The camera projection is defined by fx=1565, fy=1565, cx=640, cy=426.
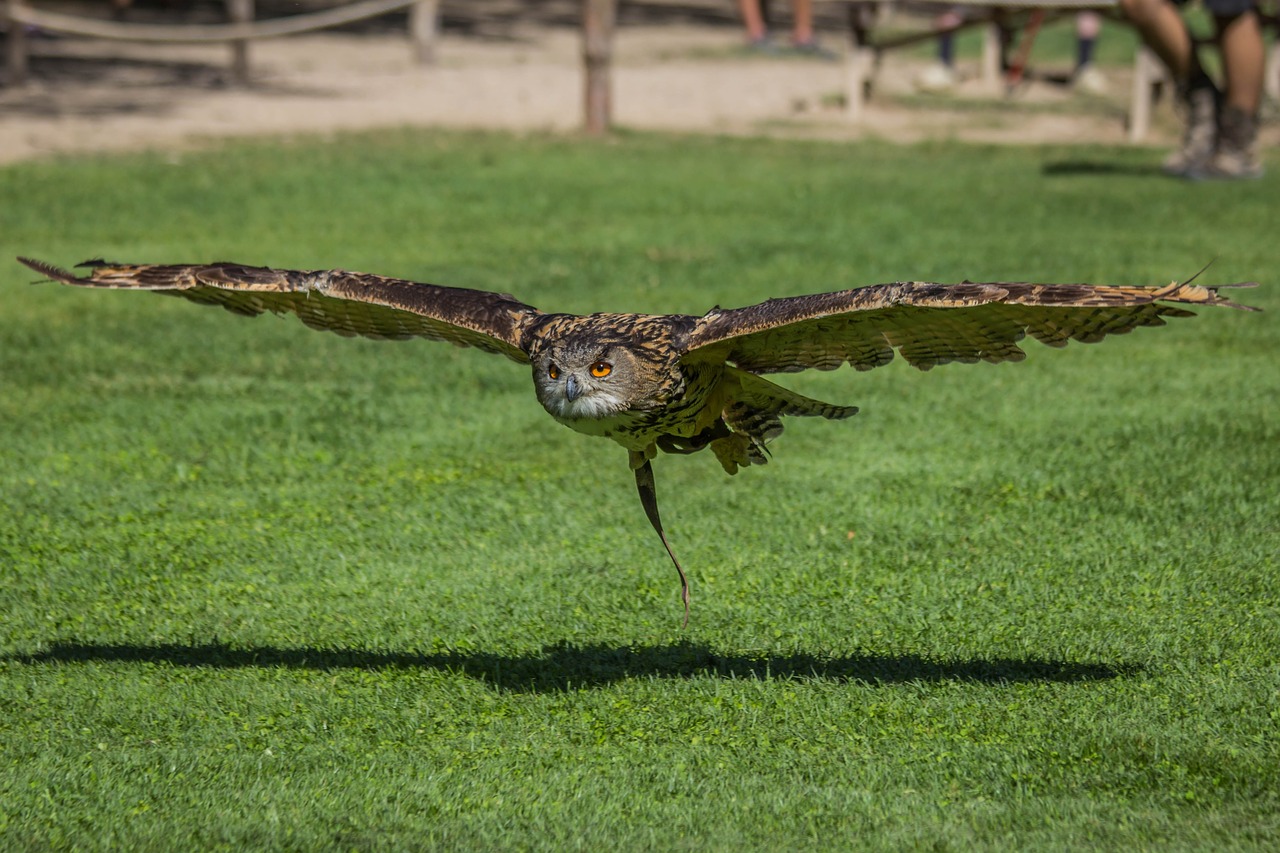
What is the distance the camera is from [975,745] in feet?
16.4

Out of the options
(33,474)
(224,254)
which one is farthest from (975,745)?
(224,254)

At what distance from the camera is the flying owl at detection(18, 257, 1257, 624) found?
438 centimetres

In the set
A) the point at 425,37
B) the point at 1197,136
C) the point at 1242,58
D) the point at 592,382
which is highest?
the point at 425,37

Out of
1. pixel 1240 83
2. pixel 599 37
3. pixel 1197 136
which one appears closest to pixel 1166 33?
pixel 1240 83

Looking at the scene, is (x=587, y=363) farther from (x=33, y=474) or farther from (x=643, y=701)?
(x=33, y=474)

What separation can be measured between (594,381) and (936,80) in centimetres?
2003

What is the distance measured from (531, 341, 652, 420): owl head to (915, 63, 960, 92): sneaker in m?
19.8

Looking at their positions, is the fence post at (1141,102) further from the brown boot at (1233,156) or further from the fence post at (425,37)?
the fence post at (425,37)

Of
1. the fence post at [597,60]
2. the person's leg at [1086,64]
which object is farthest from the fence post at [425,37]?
the person's leg at [1086,64]

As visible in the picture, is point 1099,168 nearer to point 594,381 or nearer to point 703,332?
point 703,332

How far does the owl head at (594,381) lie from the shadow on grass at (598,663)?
4.19 feet

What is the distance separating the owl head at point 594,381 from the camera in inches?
184

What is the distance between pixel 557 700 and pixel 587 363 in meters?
1.37

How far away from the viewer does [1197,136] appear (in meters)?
16.0
